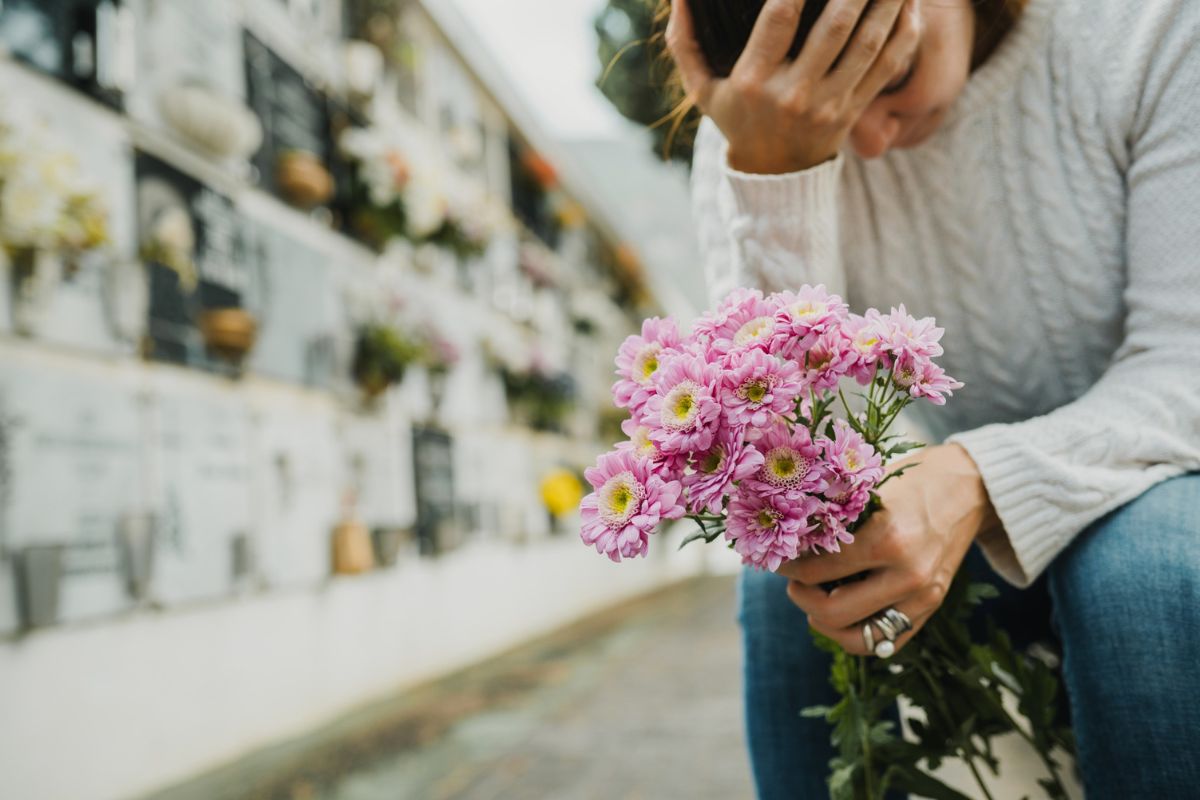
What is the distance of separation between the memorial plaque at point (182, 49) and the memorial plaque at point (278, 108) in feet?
0.60

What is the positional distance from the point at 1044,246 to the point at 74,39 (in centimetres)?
334

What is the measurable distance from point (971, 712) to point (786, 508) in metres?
0.43

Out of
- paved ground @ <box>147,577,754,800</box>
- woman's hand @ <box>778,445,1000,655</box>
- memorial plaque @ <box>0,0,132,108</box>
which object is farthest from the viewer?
paved ground @ <box>147,577,754,800</box>

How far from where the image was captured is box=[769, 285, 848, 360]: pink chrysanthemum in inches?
33.1

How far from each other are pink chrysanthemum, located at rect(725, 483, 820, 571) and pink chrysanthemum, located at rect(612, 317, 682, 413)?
5.5 inches

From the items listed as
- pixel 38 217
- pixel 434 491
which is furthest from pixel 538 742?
pixel 434 491

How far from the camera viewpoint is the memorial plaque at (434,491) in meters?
6.41

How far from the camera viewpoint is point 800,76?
39.2 inches

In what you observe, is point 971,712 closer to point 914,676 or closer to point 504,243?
point 914,676

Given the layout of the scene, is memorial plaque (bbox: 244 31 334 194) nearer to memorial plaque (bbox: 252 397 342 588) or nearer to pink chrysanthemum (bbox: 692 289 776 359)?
memorial plaque (bbox: 252 397 342 588)

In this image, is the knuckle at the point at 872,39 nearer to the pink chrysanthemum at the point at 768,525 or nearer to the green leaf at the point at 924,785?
the pink chrysanthemum at the point at 768,525

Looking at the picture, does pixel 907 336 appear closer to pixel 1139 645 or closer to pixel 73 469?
pixel 1139 645

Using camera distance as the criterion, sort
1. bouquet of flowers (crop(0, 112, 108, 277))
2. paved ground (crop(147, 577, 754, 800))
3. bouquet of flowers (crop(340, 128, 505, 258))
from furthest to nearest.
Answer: bouquet of flowers (crop(340, 128, 505, 258)), paved ground (crop(147, 577, 754, 800)), bouquet of flowers (crop(0, 112, 108, 277))

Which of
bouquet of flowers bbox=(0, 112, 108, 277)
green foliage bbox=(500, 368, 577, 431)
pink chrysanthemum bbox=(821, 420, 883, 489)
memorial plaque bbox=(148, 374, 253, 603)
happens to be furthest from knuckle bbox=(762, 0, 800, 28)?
green foliage bbox=(500, 368, 577, 431)
